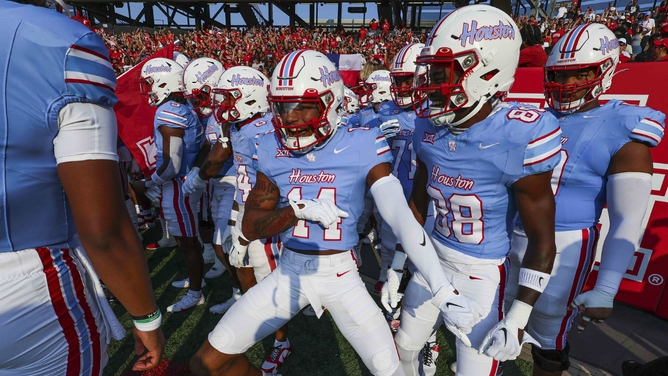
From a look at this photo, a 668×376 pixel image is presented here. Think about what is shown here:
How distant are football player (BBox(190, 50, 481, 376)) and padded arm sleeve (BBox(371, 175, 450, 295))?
0.04 ft

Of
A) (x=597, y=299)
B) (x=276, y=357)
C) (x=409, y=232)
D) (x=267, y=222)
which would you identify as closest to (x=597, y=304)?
(x=597, y=299)

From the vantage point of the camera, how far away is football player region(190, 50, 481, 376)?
216cm

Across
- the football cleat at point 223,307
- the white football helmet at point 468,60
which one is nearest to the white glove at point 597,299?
the white football helmet at point 468,60

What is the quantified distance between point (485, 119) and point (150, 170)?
494cm

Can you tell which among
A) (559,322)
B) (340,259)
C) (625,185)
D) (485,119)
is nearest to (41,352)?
(340,259)

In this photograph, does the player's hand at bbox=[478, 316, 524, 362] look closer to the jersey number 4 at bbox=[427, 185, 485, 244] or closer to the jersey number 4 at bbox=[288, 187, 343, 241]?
the jersey number 4 at bbox=[427, 185, 485, 244]

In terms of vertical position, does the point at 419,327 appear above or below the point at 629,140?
below

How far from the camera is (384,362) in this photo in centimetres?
207

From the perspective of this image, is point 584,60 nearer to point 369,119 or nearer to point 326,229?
point 326,229

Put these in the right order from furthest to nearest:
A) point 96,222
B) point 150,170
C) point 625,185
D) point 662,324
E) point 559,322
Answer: point 150,170 < point 662,324 < point 559,322 < point 625,185 < point 96,222

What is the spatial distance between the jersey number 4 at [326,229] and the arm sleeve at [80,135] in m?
1.25

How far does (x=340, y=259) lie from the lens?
7.53 feet

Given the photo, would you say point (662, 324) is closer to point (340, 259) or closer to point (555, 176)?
point (555, 176)

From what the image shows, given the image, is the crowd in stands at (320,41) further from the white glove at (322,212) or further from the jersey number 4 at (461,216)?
the white glove at (322,212)
